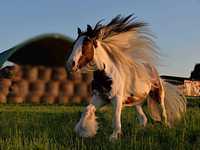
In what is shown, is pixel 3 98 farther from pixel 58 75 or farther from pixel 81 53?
pixel 81 53

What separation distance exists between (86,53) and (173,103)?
269 cm

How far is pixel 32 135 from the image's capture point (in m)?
6.81

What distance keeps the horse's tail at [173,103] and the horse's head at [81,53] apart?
2452 mm

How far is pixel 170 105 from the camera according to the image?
8.62 metres

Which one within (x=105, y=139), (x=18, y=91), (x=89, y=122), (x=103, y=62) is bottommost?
(x=105, y=139)

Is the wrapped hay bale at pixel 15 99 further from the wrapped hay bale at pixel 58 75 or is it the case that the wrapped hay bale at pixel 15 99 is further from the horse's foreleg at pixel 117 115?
the horse's foreleg at pixel 117 115

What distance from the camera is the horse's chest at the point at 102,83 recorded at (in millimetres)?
6660

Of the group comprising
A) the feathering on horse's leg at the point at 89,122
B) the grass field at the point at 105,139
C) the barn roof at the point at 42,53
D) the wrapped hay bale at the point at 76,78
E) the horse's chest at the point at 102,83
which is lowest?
the grass field at the point at 105,139

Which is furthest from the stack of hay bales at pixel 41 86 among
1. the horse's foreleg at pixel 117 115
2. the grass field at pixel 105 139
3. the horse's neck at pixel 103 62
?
the horse's foreleg at pixel 117 115

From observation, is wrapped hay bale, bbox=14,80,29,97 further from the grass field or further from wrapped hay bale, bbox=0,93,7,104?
the grass field

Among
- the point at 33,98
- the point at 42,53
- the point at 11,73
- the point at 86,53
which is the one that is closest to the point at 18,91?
the point at 33,98

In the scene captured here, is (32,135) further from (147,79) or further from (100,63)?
(147,79)

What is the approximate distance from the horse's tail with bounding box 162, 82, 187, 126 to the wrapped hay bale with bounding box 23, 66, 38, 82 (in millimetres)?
14885

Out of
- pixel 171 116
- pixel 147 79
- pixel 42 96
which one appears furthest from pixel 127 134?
pixel 42 96
